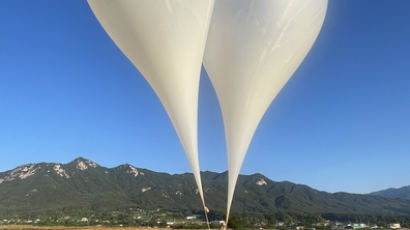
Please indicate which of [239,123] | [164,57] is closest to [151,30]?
[164,57]

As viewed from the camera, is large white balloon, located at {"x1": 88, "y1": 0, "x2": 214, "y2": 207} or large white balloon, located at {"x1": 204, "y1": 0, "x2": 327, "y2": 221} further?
large white balloon, located at {"x1": 204, "y1": 0, "x2": 327, "y2": 221}

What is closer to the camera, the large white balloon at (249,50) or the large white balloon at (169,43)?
the large white balloon at (169,43)

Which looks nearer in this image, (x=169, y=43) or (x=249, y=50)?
(x=169, y=43)

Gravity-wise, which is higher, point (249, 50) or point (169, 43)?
point (249, 50)
